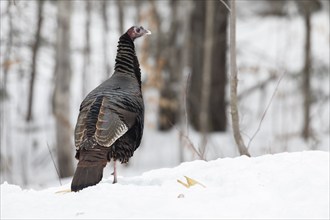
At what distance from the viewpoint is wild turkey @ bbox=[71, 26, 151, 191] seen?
4.99 m

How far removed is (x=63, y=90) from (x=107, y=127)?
27.1ft

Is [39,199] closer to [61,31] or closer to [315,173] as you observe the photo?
[315,173]

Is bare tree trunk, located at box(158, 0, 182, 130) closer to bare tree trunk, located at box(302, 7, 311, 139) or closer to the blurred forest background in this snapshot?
the blurred forest background

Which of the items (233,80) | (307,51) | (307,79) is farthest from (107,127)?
(307,79)

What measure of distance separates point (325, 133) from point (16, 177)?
8.52 meters

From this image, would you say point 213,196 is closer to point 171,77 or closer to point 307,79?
point 307,79

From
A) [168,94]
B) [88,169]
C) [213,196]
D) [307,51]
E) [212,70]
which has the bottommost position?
[213,196]

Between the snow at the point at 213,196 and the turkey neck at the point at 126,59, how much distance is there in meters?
1.17

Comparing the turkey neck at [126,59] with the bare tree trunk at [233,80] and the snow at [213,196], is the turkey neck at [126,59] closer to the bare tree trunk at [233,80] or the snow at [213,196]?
the bare tree trunk at [233,80]

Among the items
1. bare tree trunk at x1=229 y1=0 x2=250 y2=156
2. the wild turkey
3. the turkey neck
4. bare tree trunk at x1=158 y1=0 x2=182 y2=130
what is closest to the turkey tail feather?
the wild turkey

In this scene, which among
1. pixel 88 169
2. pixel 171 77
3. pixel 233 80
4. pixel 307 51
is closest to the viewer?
pixel 88 169

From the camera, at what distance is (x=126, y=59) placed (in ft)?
19.8

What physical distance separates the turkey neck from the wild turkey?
0.09 meters

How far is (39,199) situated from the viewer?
4.82 m
